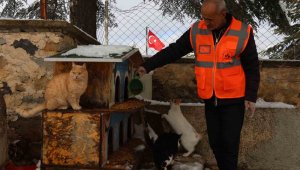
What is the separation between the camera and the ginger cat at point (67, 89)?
3.08 m

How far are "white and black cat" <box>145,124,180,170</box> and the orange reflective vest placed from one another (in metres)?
0.93

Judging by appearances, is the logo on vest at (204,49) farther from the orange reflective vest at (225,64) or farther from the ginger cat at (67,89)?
the ginger cat at (67,89)

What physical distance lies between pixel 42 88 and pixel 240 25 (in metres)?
2.07

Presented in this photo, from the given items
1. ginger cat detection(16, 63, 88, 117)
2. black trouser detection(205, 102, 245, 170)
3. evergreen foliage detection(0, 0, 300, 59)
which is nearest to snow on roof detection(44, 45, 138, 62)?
ginger cat detection(16, 63, 88, 117)

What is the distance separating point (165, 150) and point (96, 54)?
3.64 feet

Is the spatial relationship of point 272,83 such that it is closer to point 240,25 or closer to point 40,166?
point 240,25

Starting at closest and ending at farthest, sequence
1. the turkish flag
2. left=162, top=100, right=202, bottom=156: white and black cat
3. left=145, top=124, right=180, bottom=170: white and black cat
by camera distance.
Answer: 1. left=145, top=124, right=180, bottom=170: white and black cat
2. left=162, top=100, right=202, bottom=156: white and black cat
3. the turkish flag

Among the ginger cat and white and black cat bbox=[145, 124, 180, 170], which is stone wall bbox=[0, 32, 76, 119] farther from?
white and black cat bbox=[145, 124, 180, 170]

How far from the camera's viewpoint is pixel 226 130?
283 centimetres

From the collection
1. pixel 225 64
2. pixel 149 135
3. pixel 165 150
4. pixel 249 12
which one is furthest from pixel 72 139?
pixel 249 12

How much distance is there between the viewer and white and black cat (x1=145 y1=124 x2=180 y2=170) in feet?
11.6

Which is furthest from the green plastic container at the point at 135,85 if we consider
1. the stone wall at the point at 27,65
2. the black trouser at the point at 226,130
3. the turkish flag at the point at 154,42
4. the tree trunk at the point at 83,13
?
the turkish flag at the point at 154,42

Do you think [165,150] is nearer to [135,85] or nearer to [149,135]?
[149,135]

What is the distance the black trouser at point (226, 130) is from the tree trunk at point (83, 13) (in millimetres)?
3196
